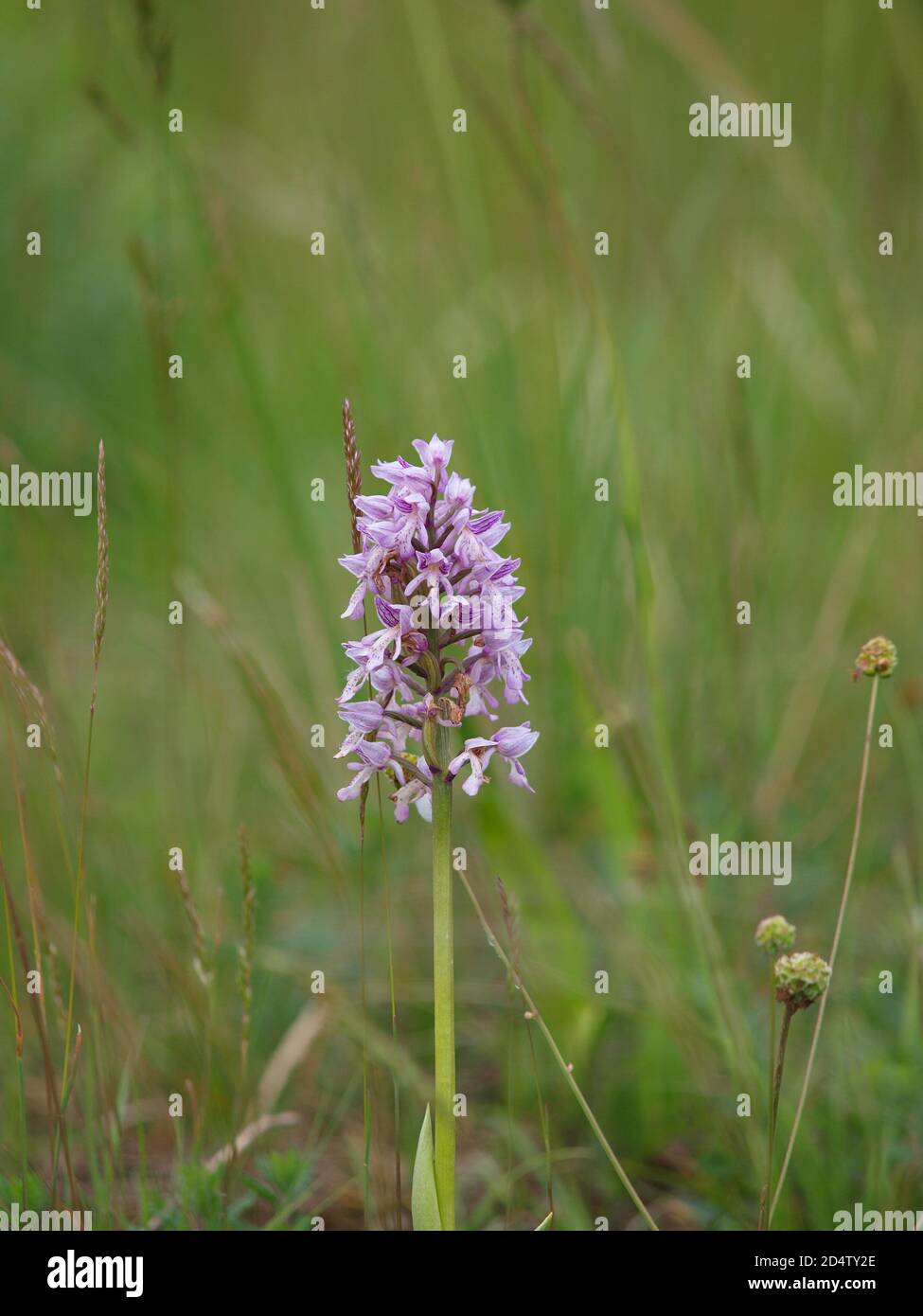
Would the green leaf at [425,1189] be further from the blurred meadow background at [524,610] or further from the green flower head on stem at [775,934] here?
the green flower head on stem at [775,934]

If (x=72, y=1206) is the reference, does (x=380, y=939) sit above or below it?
above

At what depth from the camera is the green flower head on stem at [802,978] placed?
1622mm

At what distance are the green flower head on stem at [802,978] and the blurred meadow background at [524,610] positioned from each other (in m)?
0.37

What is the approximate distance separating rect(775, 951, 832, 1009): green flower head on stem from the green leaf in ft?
1.64

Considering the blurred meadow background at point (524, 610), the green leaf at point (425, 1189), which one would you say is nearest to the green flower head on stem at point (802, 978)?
the blurred meadow background at point (524, 610)

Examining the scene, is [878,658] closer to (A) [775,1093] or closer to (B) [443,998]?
(A) [775,1093]

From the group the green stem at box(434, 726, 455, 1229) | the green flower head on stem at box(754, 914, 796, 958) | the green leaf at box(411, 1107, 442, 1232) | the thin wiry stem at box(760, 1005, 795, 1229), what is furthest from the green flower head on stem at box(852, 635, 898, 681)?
the green leaf at box(411, 1107, 442, 1232)

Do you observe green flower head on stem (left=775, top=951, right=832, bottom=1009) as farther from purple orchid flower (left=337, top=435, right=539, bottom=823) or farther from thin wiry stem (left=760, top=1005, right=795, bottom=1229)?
purple orchid flower (left=337, top=435, right=539, bottom=823)

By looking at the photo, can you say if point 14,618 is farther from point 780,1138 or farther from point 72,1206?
point 780,1138

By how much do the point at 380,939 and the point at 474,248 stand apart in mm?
1767

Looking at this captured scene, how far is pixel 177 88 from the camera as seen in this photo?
235 inches

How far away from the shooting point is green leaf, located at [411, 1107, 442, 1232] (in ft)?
4.97

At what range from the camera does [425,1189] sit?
1.52 meters
